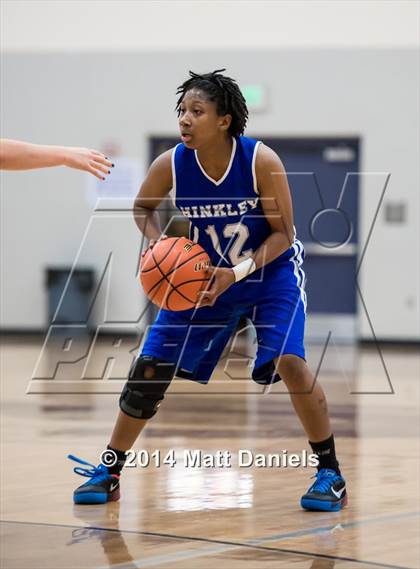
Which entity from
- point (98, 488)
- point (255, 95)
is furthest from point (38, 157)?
point (255, 95)

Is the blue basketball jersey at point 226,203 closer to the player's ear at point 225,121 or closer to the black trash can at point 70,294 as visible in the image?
the player's ear at point 225,121

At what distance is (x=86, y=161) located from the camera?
3402 millimetres

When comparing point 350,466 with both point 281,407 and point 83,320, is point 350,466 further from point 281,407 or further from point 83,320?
point 83,320

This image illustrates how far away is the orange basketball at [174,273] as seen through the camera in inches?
175

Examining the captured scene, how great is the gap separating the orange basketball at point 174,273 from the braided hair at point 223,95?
21.4 inches

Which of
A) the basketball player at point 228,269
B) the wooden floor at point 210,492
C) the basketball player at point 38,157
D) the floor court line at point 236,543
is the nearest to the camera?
the basketball player at point 38,157

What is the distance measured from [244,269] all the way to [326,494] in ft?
3.23

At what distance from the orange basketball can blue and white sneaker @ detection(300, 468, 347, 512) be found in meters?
0.92

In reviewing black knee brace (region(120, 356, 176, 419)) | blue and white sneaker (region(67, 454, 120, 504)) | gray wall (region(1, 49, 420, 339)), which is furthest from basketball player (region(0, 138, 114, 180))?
gray wall (region(1, 49, 420, 339))

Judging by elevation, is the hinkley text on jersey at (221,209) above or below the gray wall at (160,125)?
below

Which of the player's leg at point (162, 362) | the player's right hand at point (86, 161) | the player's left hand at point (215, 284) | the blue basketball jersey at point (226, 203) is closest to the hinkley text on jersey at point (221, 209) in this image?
the blue basketball jersey at point (226, 203)

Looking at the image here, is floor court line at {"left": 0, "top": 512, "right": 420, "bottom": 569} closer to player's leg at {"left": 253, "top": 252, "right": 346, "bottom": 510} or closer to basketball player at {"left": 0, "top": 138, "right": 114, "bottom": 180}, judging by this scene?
player's leg at {"left": 253, "top": 252, "right": 346, "bottom": 510}

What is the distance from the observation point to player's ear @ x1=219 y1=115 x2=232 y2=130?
15.0 ft

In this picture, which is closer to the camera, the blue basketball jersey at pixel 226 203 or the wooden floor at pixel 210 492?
the wooden floor at pixel 210 492
